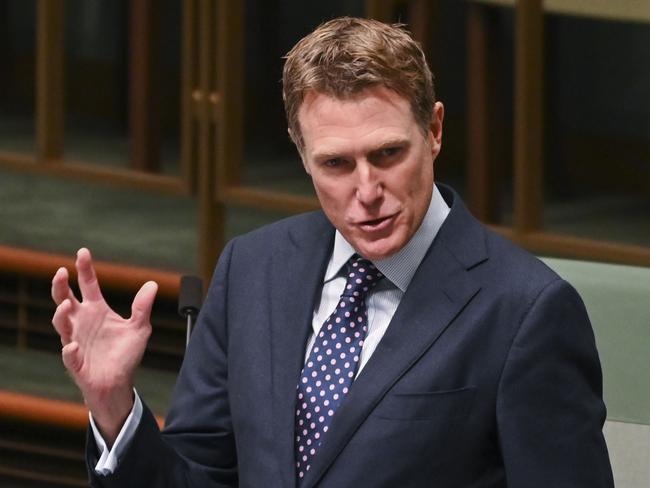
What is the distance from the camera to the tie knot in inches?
99.7

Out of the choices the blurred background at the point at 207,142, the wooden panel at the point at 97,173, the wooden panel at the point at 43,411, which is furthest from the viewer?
the wooden panel at the point at 97,173

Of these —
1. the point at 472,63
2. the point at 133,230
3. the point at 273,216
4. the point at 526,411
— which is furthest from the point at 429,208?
the point at 133,230

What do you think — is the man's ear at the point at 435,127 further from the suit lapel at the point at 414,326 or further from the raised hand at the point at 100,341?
the raised hand at the point at 100,341

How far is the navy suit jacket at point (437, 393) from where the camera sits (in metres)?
2.37

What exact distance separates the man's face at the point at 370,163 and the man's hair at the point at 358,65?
0.6 inches

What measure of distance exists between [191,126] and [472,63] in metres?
0.98

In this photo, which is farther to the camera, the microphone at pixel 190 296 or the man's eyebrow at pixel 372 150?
the microphone at pixel 190 296

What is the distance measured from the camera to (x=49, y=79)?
5.96 meters

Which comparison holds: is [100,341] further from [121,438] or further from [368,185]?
[368,185]

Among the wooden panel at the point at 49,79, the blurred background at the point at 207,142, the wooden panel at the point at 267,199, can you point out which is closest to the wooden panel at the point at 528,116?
the blurred background at the point at 207,142

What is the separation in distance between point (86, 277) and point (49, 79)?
141 inches

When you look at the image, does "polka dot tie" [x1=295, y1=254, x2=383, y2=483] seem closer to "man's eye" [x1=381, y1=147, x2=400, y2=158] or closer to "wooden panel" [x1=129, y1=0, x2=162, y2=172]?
"man's eye" [x1=381, y1=147, x2=400, y2=158]

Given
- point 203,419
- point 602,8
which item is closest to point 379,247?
point 203,419

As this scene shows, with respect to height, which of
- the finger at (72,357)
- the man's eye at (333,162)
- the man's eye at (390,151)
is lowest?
the finger at (72,357)
